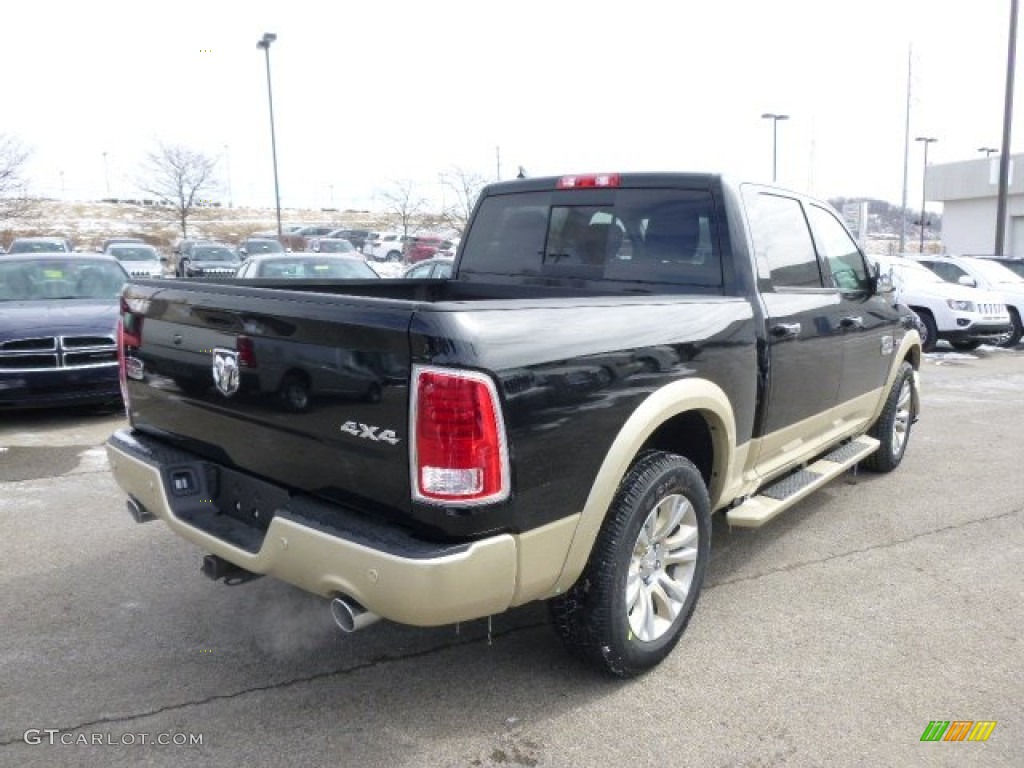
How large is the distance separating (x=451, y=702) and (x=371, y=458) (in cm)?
108

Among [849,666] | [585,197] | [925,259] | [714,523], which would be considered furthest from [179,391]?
[925,259]

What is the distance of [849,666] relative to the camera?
132 inches

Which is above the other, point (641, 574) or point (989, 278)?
point (989, 278)

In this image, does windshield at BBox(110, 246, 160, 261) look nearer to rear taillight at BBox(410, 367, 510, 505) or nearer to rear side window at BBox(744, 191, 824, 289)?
rear side window at BBox(744, 191, 824, 289)

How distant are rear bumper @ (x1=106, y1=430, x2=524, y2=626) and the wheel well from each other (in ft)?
3.65

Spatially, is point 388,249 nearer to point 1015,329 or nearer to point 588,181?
point 1015,329

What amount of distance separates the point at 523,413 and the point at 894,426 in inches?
176

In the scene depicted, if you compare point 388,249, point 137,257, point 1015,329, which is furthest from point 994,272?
point 388,249

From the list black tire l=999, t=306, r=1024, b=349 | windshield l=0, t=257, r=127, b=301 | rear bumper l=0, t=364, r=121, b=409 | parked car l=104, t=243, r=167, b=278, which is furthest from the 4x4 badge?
parked car l=104, t=243, r=167, b=278

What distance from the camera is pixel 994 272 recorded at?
16.4m

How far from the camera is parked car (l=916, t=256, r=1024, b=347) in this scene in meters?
15.5

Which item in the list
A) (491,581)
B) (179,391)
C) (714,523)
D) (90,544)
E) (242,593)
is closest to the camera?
(491,581)

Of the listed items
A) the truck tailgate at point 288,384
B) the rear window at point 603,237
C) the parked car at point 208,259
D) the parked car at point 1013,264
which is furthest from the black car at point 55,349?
the parked car at point 1013,264

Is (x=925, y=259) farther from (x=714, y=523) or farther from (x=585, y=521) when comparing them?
(x=585, y=521)
